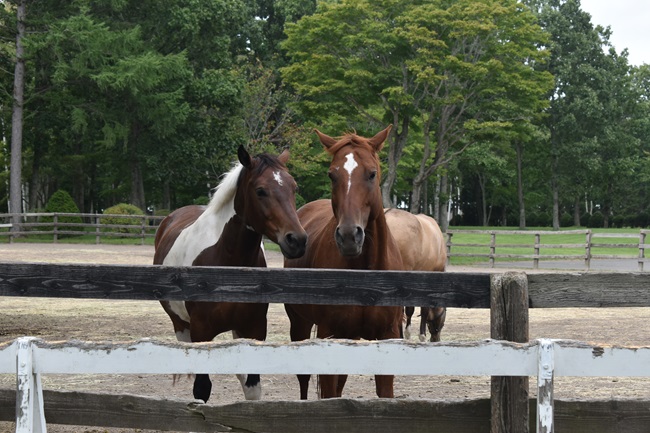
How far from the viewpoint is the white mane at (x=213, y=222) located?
21.6ft

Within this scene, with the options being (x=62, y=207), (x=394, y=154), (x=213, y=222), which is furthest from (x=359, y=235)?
(x=62, y=207)

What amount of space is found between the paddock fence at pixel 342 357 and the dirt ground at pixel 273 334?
2.30 m

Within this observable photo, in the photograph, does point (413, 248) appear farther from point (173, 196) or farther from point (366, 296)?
point (173, 196)

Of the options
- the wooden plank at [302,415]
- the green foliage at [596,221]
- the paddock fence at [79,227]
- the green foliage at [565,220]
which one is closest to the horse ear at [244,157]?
the wooden plank at [302,415]

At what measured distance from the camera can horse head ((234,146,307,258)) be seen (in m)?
5.93

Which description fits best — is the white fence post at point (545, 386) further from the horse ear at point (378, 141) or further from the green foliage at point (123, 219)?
the green foliage at point (123, 219)

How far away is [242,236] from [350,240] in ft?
3.89

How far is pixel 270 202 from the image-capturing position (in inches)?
240

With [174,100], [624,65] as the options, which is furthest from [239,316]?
[624,65]

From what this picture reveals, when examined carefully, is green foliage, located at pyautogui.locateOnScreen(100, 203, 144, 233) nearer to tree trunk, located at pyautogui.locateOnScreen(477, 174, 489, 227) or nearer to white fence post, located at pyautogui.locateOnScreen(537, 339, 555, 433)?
white fence post, located at pyautogui.locateOnScreen(537, 339, 555, 433)

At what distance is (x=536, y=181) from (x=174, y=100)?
35.4 m

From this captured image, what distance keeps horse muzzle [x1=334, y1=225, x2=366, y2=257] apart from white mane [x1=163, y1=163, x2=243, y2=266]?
1249 millimetres

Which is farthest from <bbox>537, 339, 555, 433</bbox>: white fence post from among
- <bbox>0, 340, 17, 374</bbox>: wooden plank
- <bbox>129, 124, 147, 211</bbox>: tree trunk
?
<bbox>129, 124, 147, 211</bbox>: tree trunk

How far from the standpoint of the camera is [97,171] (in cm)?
5419
